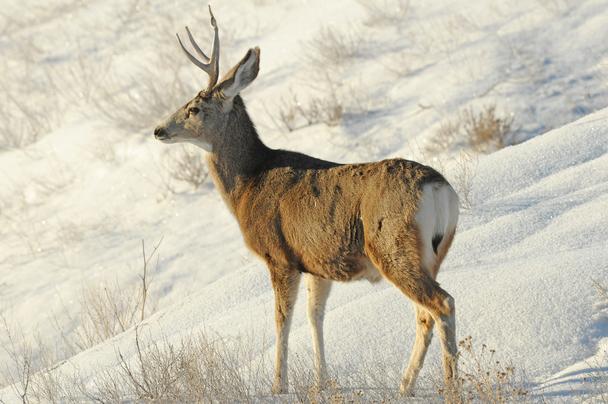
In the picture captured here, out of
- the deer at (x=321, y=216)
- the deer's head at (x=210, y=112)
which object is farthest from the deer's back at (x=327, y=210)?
the deer's head at (x=210, y=112)

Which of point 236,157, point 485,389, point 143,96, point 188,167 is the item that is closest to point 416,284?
point 485,389

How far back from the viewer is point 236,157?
654 cm

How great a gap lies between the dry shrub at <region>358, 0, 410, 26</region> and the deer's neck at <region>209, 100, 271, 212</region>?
31.1ft

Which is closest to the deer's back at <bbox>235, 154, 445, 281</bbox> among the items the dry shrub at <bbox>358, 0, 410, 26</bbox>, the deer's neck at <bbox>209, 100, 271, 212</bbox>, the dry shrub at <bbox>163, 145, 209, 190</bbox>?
the deer's neck at <bbox>209, 100, 271, 212</bbox>

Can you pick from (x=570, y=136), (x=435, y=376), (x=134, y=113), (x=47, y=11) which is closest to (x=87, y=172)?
(x=134, y=113)

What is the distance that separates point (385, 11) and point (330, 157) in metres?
4.18

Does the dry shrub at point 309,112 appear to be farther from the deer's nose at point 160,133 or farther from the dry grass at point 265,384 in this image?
the dry grass at point 265,384

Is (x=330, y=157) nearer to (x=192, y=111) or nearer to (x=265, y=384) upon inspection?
(x=192, y=111)

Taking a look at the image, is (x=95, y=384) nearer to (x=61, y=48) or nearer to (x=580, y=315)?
(x=580, y=315)

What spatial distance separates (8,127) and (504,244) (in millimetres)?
11695

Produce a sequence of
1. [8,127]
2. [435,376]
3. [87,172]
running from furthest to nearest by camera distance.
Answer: [8,127] → [87,172] → [435,376]

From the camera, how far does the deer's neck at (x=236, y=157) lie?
6422 millimetres

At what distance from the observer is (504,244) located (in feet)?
23.6

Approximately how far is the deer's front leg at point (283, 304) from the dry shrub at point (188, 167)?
7648mm
